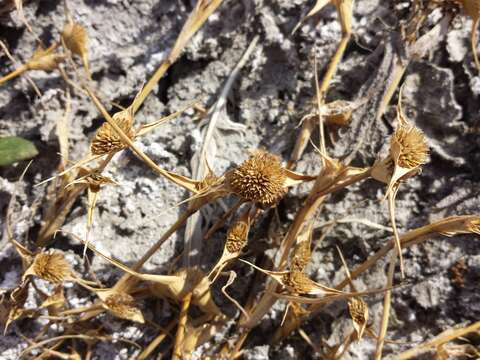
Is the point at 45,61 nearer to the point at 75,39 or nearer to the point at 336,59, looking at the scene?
the point at 75,39

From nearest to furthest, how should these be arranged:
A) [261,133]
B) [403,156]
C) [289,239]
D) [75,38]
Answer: [403,156] < [289,239] < [75,38] < [261,133]

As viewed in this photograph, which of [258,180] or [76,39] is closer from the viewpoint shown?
[258,180]

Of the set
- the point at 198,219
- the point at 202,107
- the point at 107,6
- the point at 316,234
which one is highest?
the point at 107,6

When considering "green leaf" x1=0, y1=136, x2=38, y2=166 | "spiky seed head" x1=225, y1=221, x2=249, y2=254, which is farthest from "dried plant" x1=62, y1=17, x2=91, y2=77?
"spiky seed head" x1=225, y1=221, x2=249, y2=254

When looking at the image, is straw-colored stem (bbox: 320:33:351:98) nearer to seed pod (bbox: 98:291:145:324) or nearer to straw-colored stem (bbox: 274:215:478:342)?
straw-colored stem (bbox: 274:215:478:342)

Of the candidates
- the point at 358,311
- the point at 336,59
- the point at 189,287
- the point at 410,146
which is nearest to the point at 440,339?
the point at 358,311

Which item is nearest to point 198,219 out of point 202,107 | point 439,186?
point 202,107

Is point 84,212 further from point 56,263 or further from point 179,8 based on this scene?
point 179,8

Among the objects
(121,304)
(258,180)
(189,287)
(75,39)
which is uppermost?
(75,39)

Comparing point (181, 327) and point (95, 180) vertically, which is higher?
point (95, 180)
